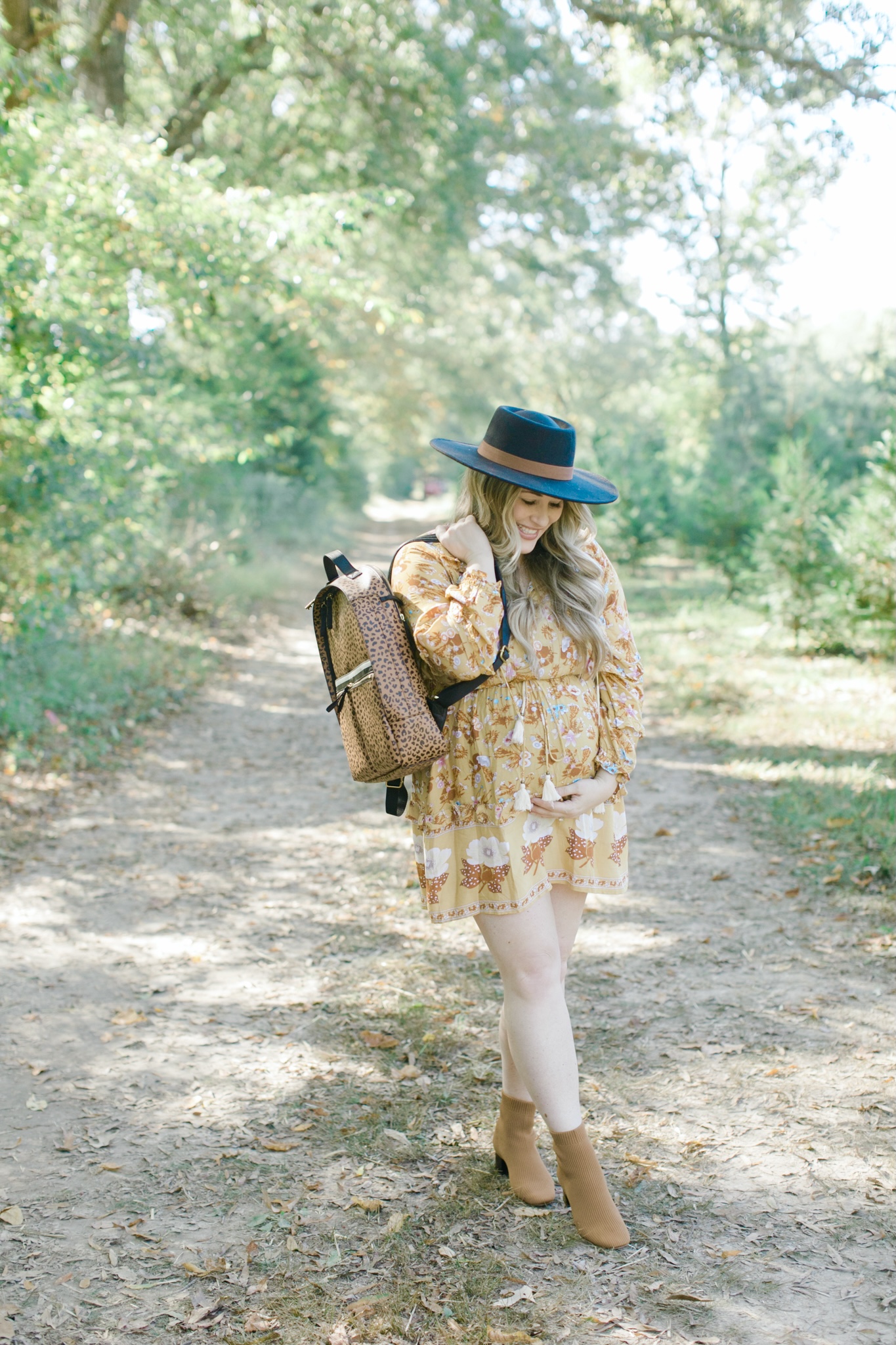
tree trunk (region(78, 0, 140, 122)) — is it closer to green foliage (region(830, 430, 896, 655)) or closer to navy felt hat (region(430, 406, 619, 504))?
green foliage (region(830, 430, 896, 655))

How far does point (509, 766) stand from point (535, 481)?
0.76 metres

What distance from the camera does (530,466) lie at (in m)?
2.74

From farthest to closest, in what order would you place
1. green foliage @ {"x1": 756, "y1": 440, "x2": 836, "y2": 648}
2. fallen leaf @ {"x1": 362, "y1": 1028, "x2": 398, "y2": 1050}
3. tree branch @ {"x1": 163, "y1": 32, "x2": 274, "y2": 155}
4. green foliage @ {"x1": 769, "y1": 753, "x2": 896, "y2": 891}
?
tree branch @ {"x1": 163, "y1": 32, "x2": 274, "y2": 155} < green foliage @ {"x1": 756, "y1": 440, "x2": 836, "y2": 648} < green foliage @ {"x1": 769, "y1": 753, "x2": 896, "y2": 891} < fallen leaf @ {"x1": 362, "y1": 1028, "x2": 398, "y2": 1050}

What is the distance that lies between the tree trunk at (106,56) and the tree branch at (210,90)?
1704 mm

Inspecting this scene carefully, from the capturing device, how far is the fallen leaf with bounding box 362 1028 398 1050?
4016mm

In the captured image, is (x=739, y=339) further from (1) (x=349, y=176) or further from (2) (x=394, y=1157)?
(2) (x=394, y=1157)

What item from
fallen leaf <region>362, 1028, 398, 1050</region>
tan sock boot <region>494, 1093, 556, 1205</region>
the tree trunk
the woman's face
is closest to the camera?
the woman's face

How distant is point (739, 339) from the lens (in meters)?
29.5

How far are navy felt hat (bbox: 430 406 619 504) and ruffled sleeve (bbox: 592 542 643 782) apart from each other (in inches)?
10.7

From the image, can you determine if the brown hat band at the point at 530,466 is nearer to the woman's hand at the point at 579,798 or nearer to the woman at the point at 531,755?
the woman at the point at 531,755

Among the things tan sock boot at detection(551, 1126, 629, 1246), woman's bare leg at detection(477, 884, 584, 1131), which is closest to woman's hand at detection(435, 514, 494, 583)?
woman's bare leg at detection(477, 884, 584, 1131)

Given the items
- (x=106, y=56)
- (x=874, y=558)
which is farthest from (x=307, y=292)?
(x=874, y=558)

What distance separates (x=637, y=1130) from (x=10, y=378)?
682 centimetres

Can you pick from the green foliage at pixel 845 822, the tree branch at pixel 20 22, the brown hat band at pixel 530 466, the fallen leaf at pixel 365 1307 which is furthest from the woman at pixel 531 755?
the tree branch at pixel 20 22
